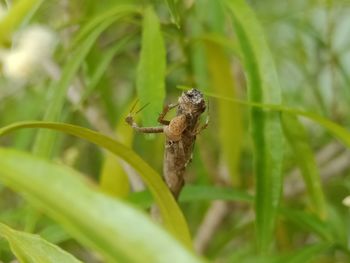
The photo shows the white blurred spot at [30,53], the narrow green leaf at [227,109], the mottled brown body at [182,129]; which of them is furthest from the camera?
the white blurred spot at [30,53]

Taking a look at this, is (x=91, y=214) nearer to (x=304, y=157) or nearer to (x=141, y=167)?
(x=141, y=167)

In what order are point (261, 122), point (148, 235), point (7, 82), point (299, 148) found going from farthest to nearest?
point (7, 82) → point (299, 148) → point (261, 122) → point (148, 235)

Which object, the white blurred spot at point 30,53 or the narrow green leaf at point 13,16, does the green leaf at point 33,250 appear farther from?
the white blurred spot at point 30,53

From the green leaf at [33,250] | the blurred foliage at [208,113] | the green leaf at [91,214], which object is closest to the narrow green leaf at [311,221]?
the blurred foliage at [208,113]

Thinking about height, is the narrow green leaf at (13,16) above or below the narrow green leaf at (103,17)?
above

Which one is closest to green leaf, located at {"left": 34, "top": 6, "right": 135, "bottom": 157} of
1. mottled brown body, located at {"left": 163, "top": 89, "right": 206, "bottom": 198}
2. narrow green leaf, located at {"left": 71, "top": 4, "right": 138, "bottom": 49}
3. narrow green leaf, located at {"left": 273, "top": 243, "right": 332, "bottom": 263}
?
narrow green leaf, located at {"left": 71, "top": 4, "right": 138, "bottom": 49}

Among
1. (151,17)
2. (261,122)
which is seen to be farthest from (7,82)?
(261,122)

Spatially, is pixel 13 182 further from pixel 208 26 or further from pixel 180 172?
pixel 208 26
